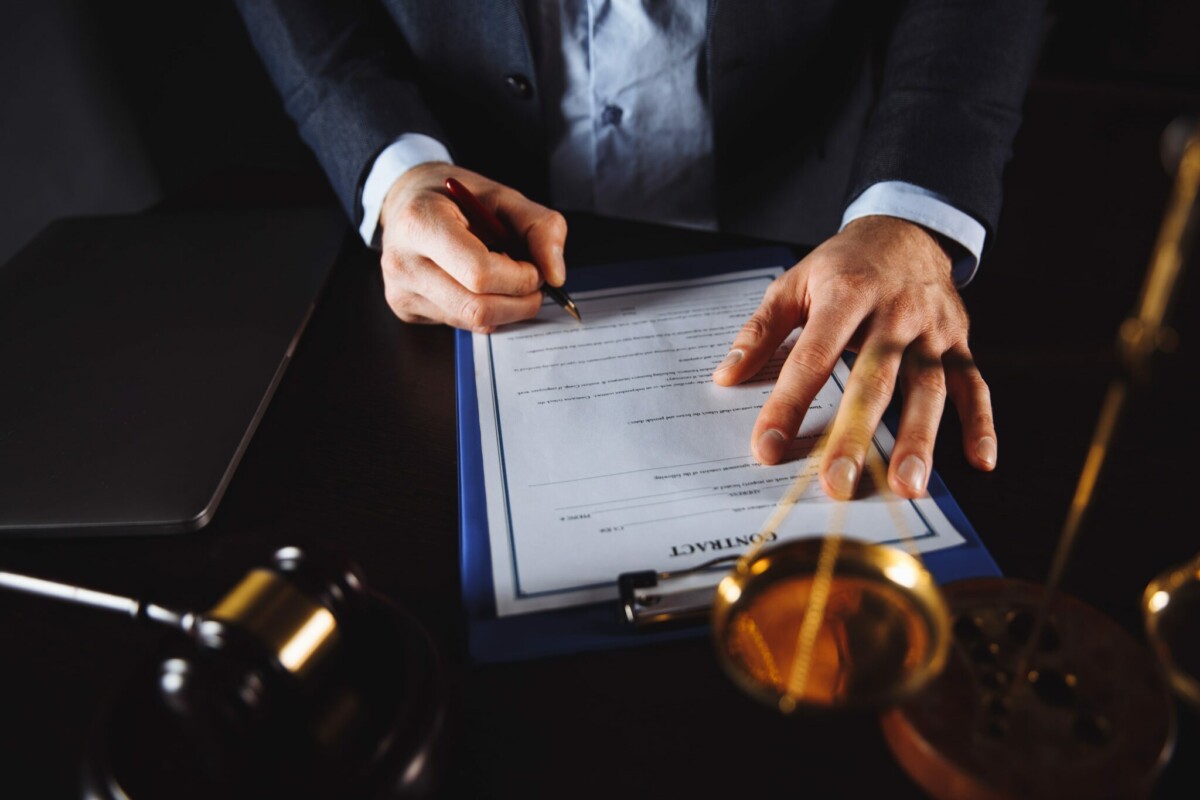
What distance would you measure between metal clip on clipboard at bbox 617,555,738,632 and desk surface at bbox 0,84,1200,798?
16 millimetres

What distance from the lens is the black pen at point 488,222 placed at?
2.52 ft

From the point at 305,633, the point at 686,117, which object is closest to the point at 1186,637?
the point at 305,633

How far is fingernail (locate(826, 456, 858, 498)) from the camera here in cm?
53

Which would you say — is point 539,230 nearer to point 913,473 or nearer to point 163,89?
point 913,473

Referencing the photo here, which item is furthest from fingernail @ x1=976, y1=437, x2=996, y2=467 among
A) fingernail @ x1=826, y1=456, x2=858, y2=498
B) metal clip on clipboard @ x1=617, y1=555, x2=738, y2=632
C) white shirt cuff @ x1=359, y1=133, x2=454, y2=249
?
white shirt cuff @ x1=359, y1=133, x2=454, y2=249

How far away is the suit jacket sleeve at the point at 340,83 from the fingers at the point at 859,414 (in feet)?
1.96

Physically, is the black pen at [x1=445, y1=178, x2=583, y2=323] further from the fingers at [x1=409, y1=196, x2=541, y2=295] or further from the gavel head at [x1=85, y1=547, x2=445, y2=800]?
the gavel head at [x1=85, y1=547, x2=445, y2=800]

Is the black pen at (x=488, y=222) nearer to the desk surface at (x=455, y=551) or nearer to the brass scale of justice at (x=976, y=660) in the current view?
the desk surface at (x=455, y=551)

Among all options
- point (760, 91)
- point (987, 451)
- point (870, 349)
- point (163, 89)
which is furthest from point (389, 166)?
point (163, 89)

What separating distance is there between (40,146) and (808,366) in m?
1.39

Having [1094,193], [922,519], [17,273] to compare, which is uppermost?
[17,273]

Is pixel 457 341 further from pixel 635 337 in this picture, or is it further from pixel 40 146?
pixel 40 146

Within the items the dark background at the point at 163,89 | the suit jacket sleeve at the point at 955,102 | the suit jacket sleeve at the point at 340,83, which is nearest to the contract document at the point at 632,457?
the suit jacket sleeve at the point at 955,102

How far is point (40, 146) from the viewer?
135 centimetres
